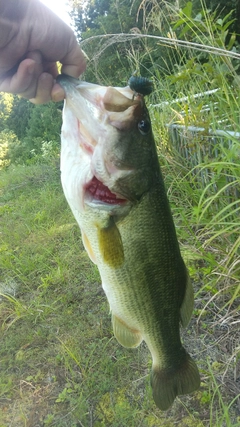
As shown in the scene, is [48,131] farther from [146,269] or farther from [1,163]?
[146,269]

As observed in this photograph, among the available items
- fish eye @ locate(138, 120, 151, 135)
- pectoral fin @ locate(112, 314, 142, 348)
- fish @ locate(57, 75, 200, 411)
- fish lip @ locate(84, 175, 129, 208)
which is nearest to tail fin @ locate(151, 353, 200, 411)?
pectoral fin @ locate(112, 314, 142, 348)

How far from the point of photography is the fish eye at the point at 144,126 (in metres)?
1.22

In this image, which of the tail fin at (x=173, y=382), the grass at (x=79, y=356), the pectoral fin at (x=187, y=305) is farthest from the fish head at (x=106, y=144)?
the grass at (x=79, y=356)

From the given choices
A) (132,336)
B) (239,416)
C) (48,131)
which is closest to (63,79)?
(132,336)

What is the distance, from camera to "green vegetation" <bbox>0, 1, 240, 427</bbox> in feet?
6.58

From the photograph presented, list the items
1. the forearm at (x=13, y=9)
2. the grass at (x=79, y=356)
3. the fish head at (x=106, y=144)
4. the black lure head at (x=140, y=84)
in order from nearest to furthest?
the black lure head at (x=140, y=84) → the fish head at (x=106, y=144) → the forearm at (x=13, y=9) → the grass at (x=79, y=356)

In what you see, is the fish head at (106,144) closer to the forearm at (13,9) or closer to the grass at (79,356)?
the forearm at (13,9)

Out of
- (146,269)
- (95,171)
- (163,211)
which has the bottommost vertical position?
(146,269)

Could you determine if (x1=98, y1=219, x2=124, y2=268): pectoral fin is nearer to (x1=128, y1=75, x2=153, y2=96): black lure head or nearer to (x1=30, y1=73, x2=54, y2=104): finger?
(x1=128, y1=75, x2=153, y2=96): black lure head

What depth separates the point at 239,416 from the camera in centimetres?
180

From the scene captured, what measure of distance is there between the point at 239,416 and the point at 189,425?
263mm

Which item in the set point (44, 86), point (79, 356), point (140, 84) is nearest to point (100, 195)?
point (140, 84)

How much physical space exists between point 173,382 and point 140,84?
1156mm

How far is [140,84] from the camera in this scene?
43.1 inches
